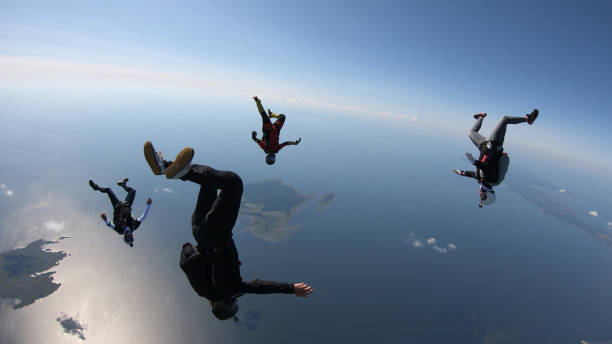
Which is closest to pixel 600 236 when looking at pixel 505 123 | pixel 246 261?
pixel 246 261

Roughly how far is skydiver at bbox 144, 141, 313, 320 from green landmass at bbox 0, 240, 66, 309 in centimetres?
6621

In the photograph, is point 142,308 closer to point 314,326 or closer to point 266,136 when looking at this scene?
point 314,326

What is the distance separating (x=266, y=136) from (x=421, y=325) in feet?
190

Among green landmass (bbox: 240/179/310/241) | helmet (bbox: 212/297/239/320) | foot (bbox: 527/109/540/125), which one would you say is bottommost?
green landmass (bbox: 240/179/310/241)

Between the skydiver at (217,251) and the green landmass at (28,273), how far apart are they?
217 feet

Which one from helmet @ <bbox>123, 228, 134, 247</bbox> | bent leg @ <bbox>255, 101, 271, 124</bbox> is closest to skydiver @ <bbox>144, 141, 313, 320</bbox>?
helmet @ <bbox>123, 228, 134, 247</bbox>

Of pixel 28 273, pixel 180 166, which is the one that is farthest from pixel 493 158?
pixel 28 273

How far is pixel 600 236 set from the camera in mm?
107500

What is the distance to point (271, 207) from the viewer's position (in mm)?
83938

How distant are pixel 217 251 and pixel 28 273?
7675 cm

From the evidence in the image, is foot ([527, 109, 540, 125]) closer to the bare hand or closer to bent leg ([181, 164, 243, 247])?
the bare hand

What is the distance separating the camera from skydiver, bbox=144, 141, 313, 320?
3.41m

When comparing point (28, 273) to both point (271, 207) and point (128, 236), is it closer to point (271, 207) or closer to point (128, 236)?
point (271, 207)

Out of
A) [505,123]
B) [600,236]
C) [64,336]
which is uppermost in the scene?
[505,123]
